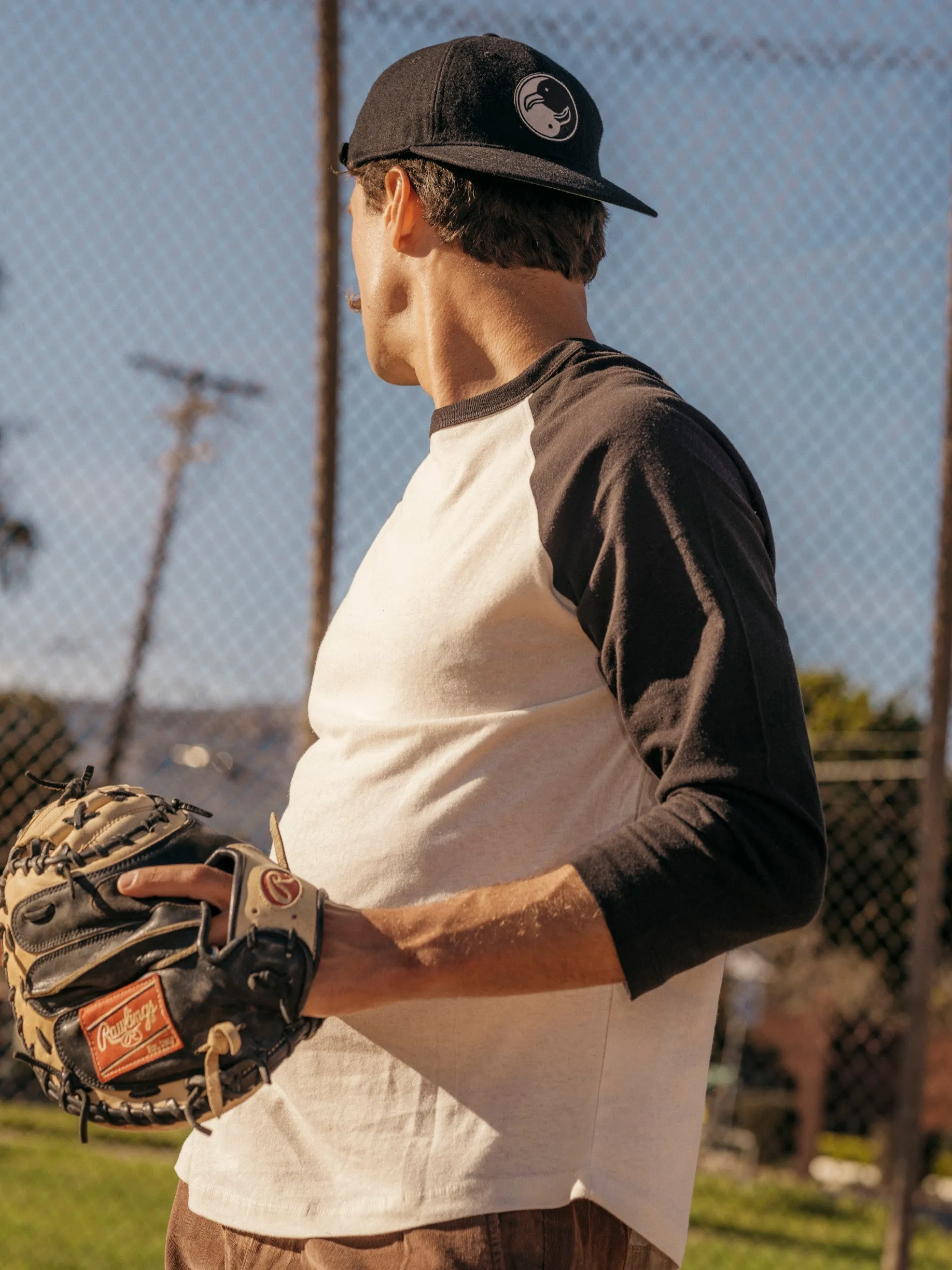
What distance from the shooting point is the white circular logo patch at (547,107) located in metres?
1.54

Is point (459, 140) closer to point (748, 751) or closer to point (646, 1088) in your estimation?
point (748, 751)

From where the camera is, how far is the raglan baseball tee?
1165mm

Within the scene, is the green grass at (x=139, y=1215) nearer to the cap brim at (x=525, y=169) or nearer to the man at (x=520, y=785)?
the man at (x=520, y=785)

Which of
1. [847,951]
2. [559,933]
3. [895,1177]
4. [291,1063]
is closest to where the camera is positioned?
[559,933]

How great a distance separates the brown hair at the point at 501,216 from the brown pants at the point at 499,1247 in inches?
40.1

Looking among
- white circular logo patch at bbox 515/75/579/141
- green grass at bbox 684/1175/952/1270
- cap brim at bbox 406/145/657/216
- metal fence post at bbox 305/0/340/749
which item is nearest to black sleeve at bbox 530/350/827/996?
cap brim at bbox 406/145/657/216

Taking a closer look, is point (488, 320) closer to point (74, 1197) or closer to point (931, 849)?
point (931, 849)

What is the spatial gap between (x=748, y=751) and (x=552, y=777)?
0.25 metres

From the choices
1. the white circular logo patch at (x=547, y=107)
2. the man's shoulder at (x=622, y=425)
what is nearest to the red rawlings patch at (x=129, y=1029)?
the man's shoulder at (x=622, y=425)

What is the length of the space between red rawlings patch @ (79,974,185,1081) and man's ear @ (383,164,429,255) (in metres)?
0.89

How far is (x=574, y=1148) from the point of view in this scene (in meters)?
1.28

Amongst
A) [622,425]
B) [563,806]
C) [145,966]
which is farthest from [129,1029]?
[622,425]

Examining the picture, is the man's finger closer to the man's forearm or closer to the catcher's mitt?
the catcher's mitt

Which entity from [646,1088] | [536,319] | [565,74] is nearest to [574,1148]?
[646,1088]
